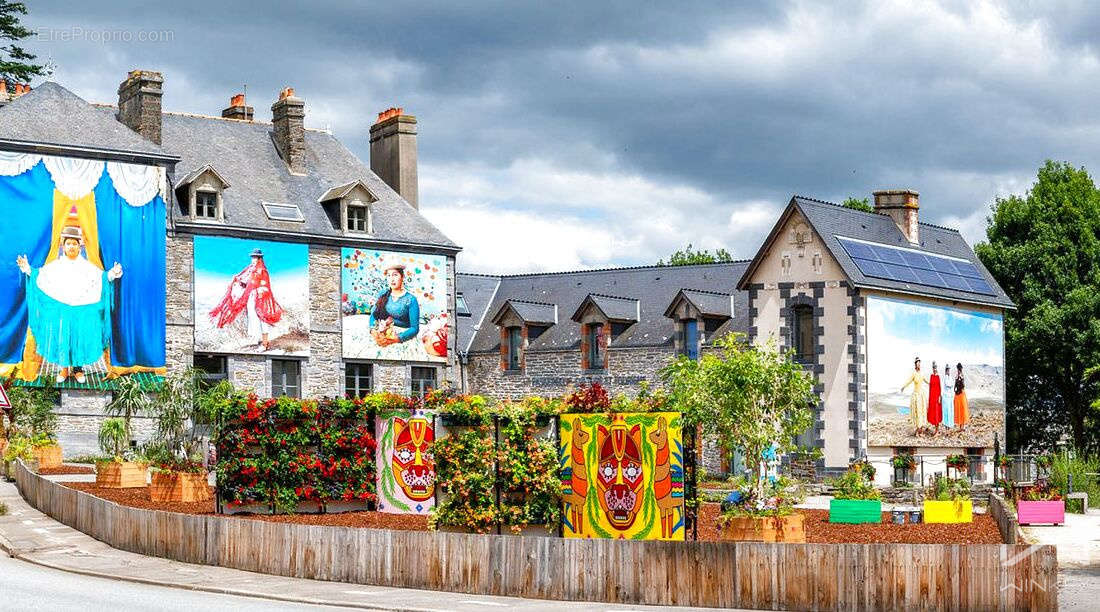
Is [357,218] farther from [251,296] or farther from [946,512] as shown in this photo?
[946,512]

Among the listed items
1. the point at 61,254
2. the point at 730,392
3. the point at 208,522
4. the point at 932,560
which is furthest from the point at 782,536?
the point at 61,254

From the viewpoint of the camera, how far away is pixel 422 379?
174ft

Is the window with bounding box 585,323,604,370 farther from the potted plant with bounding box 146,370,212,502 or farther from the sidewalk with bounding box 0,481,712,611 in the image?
the sidewalk with bounding box 0,481,712,611

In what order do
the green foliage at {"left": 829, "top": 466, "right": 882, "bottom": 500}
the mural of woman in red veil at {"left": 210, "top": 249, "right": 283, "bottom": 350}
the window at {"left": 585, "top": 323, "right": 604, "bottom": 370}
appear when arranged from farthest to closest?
the window at {"left": 585, "top": 323, "right": 604, "bottom": 370} → the mural of woman in red veil at {"left": 210, "top": 249, "right": 283, "bottom": 350} → the green foliage at {"left": 829, "top": 466, "right": 882, "bottom": 500}

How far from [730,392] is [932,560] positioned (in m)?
8.62

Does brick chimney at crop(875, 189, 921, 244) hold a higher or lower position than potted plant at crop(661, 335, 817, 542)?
higher

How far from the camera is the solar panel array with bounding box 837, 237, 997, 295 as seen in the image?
149ft

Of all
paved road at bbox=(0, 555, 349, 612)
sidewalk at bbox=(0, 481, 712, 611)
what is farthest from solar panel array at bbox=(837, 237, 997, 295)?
paved road at bbox=(0, 555, 349, 612)

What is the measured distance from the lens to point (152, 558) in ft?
80.6

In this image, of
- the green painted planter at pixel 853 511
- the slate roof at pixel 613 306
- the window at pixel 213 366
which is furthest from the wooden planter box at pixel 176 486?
the slate roof at pixel 613 306

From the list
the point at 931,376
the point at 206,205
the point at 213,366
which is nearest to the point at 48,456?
the point at 213,366

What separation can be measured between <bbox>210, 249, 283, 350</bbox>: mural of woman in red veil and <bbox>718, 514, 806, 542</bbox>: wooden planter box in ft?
87.4

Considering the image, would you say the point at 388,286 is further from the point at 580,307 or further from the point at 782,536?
the point at 782,536

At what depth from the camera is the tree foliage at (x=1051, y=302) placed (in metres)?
54.4
